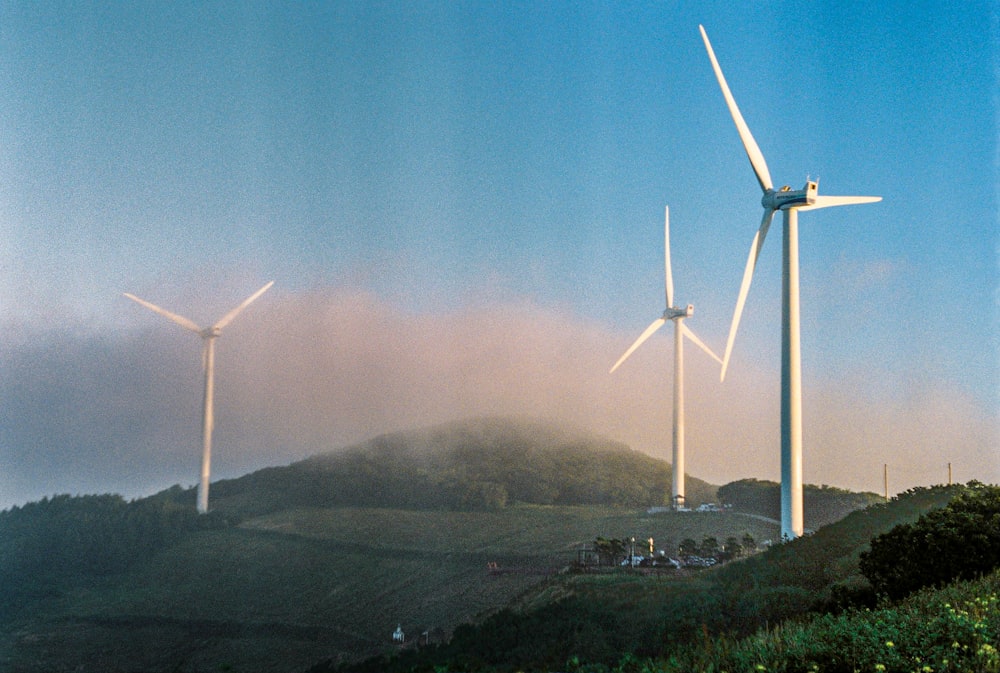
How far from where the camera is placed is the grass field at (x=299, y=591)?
63.3 m

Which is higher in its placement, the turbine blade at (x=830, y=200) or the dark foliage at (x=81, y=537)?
the turbine blade at (x=830, y=200)

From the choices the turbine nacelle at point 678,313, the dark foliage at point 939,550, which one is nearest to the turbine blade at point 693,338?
the turbine nacelle at point 678,313

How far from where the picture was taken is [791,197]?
44.1 meters

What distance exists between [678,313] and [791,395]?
88.6 feet

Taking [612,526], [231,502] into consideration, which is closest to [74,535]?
[231,502]

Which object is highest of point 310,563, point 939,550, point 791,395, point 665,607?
point 791,395

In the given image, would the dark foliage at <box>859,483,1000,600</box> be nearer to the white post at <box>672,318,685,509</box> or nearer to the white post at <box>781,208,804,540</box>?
the white post at <box>781,208,804,540</box>

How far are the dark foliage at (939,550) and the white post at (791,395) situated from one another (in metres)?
17.6

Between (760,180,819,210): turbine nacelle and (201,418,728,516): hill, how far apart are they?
64.8 m

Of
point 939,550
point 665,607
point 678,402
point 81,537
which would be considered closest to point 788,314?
point 665,607

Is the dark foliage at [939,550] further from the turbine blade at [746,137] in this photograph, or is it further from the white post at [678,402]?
the white post at [678,402]

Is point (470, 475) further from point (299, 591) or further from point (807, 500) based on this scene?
point (807, 500)

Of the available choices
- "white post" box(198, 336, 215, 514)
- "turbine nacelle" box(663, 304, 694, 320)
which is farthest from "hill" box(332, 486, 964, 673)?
"white post" box(198, 336, 215, 514)

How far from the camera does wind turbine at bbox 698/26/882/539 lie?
4156 centimetres
